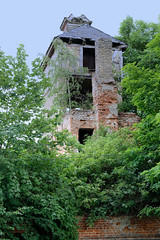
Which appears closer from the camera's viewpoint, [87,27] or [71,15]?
[87,27]

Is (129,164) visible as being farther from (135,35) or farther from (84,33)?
(135,35)

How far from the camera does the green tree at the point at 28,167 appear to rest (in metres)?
7.68

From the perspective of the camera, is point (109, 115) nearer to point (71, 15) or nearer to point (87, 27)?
point (87, 27)

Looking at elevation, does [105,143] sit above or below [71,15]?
below

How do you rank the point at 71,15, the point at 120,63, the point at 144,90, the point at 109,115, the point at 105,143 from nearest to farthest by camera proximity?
1. the point at 144,90
2. the point at 105,143
3. the point at 109,115
4. the point at 120,63
5. the point at 71,15

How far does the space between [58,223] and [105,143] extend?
487 centimetres

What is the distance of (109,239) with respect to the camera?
1137cm

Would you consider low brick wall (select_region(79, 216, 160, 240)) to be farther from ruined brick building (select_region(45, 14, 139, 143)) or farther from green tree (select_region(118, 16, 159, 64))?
green tree (select_region(118, 16, 159, 64))

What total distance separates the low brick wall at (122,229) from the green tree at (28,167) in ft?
7.81

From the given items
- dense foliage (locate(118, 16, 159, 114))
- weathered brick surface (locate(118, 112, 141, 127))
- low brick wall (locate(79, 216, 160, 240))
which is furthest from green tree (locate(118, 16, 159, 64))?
low brick wall (locate(79, 216, 160, 240))

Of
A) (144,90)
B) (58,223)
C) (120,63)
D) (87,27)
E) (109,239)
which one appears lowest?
(109,239)

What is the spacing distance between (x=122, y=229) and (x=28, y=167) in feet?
16.3

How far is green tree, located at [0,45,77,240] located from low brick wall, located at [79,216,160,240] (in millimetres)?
2379

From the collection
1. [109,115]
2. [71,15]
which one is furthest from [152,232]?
[71,15]
